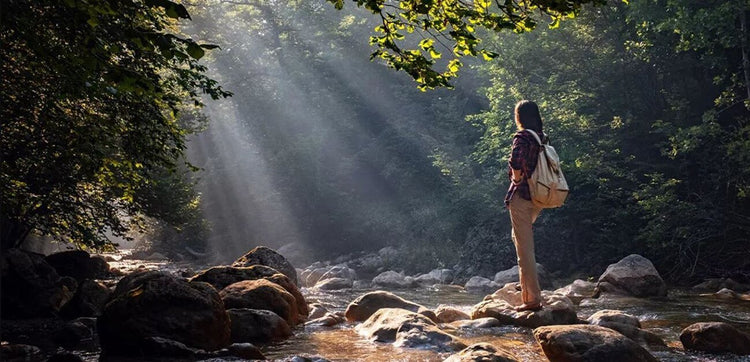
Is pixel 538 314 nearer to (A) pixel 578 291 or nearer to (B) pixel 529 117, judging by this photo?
(B) pixel 529 117

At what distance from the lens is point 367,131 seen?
1203 inches

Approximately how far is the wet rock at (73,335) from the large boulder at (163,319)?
82 cm

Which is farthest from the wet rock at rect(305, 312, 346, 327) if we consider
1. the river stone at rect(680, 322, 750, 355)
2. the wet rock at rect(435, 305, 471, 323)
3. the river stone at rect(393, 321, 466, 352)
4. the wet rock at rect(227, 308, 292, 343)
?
the river stone at rect(680, 322, 750, 355)

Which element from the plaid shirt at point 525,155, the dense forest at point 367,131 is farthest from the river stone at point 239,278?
the plaid shirt at point 525,155

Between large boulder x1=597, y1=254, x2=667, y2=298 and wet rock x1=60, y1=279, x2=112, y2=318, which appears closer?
wet rock x1=60, y1=279, x2=112, y2=318

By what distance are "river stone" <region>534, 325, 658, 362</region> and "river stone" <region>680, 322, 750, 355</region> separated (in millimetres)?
906

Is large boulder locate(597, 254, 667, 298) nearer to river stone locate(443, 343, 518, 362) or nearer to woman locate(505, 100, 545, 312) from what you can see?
woman locate(505, 100, 545, 312)

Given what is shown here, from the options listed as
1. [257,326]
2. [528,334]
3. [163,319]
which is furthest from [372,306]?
[163,319]

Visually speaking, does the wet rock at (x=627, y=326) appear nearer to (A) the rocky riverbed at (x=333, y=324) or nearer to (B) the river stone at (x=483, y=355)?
(A) the rocky riverbed at (x=333, y=324)

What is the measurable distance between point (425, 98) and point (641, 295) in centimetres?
1955

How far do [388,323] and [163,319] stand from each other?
8.40ft

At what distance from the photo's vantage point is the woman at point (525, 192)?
712 centimetres

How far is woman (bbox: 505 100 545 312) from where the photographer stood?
7.12 metres

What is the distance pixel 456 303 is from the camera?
12211 mm
